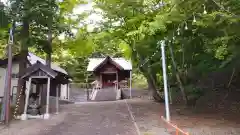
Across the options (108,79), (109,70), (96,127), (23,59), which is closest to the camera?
(96,127)

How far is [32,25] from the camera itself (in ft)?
44.8

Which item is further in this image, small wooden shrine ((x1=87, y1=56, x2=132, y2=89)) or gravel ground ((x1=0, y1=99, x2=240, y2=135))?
small wooden shrine ((x1=87, y1=56, x2=132, y2=89))

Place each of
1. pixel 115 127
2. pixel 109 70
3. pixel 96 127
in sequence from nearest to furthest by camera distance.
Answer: pixel 115 127 → pixel 96 127 → pixel 109 70

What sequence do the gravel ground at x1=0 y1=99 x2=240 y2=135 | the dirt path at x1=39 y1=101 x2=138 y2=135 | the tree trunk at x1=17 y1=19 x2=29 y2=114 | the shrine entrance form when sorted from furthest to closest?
the shrine entrance, the tree trunk at x1=17 y1=19 x2=29 y2=114, the dirt path at x1=39 y1=101 x2=138 y2=135, the gravel ground at x1=0 y1=99 x2=240 y2=135

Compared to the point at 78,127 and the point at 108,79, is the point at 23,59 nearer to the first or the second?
the point at 78,127

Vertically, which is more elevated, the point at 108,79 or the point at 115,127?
the point at 108,79

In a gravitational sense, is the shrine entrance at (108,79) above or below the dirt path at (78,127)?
above

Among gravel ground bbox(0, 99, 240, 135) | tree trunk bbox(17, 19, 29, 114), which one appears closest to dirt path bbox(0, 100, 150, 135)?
gravel ground bbox(0, 99, 240, 135)

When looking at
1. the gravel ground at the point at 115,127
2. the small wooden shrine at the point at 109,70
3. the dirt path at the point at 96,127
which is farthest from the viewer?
the small wooden shrine at the point at 109,70

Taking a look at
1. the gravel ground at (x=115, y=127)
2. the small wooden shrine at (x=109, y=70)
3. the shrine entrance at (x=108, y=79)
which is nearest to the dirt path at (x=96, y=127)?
the gravel ground at (x=115, y=127)

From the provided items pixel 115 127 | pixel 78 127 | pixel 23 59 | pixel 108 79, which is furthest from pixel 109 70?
pixel 115 127

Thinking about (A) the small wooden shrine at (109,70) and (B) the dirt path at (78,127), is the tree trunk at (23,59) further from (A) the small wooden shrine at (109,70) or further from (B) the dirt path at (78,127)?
(A) the small wooden shrine at (109,70)

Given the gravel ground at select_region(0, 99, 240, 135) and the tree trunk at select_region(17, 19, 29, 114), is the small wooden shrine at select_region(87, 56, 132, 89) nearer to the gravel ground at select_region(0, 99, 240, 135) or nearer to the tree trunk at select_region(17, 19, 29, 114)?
the tree trunk at select_region(17, 19, 29, 114)

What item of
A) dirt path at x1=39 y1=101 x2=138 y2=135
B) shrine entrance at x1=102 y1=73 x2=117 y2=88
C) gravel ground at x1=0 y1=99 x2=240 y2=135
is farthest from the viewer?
shrine entrance at x1=102 y1=73 x2=117 y2=88
